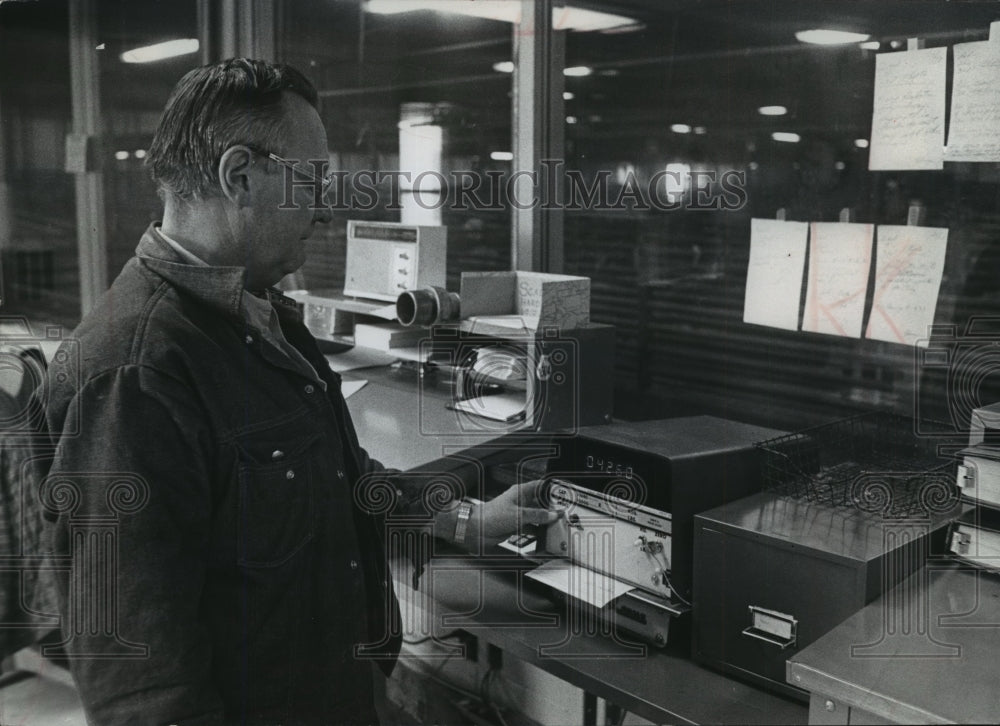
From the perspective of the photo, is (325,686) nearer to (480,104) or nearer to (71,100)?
(71,100)

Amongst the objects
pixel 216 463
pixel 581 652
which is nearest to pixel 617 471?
pixel 581 652

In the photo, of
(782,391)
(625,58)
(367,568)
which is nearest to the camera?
(367,568)

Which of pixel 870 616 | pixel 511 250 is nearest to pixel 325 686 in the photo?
pixel 870 616

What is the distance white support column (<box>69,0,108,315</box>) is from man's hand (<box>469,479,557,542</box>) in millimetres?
1028

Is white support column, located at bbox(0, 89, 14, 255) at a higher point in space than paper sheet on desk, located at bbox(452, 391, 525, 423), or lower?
higher

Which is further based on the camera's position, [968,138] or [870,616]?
[968,138]

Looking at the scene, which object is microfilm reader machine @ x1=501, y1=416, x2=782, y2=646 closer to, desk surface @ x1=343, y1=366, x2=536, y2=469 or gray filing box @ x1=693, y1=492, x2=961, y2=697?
gray filing box @ x1=693, y1=492, x2=961, y2=697

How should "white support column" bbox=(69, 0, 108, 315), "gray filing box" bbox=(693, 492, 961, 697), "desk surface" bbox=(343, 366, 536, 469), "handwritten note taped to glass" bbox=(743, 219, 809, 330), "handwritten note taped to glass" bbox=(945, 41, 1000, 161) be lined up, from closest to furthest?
"gray filing box" bbox=(693, 492, 961, 697) < "handwritten note taped to glass" bbox=(945, 41, 1000, 161) < "white support column" bbox=(69, 0, 108, 315) < "handwritten note taped to glass" bbox=(743, 219, 809, 330) < "desk surface" bbox=(343, 366, 536, 469)

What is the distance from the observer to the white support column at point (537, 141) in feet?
8.79

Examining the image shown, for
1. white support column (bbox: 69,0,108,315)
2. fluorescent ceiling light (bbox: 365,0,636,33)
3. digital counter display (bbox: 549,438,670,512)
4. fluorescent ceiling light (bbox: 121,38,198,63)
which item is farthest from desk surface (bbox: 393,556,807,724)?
fluorescent ceiling light (bbox: 365,0,636,33)

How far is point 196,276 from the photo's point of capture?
132 centimetres

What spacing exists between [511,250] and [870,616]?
170cm

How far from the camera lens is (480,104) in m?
2.83

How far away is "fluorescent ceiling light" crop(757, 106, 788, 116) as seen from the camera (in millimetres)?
2102
